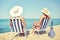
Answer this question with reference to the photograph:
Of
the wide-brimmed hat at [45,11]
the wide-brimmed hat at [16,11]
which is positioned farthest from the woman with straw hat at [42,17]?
the wide-brimmed hat at [16,11]

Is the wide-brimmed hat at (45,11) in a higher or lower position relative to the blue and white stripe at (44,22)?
higher

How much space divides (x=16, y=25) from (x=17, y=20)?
7 centimetres

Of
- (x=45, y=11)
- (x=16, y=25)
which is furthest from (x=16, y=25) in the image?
(x=45, y=11)

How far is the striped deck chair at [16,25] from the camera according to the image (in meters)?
2.00

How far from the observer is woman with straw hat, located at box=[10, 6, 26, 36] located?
2006 millimetres

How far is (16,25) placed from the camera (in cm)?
200

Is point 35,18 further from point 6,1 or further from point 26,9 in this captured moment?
point 6,1

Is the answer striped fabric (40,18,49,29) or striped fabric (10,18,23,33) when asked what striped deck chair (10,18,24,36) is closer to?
striped fabric (10,18,23,33)

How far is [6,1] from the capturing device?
2025mm

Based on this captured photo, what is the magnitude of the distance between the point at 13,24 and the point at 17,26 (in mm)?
59

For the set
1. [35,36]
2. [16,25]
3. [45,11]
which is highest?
[45,11]

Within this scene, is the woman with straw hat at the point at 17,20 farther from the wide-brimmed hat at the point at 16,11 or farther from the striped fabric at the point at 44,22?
the striped fabric at the point at 44,22

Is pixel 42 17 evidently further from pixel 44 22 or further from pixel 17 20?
pixel 17 20

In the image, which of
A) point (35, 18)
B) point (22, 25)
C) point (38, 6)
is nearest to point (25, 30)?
point (22, 25)
